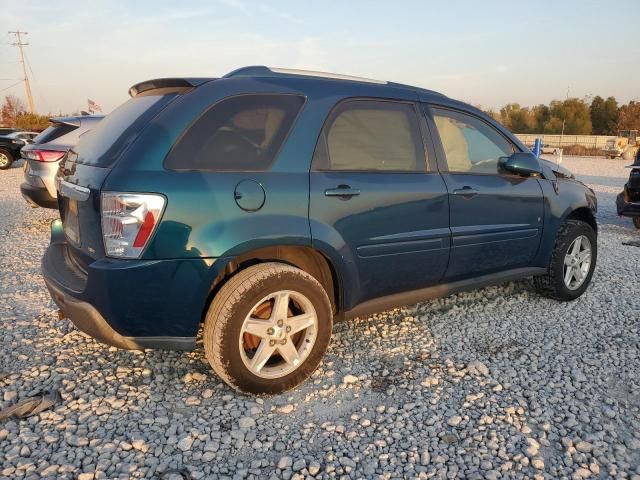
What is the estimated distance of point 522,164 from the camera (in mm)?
3611

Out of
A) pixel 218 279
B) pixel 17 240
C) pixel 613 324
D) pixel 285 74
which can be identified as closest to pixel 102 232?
pixel 218 279

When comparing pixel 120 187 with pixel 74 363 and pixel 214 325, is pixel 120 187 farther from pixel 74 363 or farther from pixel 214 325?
pixel 74 363

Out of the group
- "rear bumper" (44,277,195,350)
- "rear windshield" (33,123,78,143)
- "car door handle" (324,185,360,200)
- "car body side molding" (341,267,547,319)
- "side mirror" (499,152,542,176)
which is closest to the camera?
"rear bumper" (44,277,195,350)

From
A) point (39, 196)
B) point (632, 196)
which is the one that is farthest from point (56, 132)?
point (632, 196)

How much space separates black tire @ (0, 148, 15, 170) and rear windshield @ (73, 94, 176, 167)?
699 inches

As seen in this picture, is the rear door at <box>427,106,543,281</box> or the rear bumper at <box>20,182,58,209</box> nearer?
the rear door at <box>427,106,543,281</box>

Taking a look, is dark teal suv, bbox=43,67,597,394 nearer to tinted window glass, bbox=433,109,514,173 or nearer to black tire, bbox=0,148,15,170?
tinted window glass, bbox=433,109,514,173

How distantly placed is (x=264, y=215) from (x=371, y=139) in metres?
0.97

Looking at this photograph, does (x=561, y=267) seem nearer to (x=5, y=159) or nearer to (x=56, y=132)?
(x=56, y=132)

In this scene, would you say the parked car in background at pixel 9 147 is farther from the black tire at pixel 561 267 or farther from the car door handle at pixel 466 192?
the black tire at pixel 561 267

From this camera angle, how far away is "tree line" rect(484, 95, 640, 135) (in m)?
66.0

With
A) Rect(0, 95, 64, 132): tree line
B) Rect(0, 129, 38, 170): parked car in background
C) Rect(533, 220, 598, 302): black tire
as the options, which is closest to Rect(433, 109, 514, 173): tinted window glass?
Rect(533, 220, 598, 302): black tire

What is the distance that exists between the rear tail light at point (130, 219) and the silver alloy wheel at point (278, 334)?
2.25 feet

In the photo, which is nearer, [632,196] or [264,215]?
[264,215]
